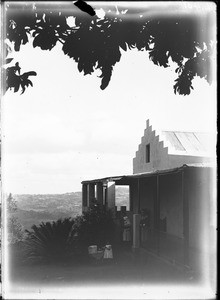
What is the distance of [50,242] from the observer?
873 cm

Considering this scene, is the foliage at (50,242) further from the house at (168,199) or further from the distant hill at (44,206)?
the distant hill at (44,206)

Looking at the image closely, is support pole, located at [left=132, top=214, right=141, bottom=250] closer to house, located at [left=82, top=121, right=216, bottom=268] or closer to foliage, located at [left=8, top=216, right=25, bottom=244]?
house, located at [left=82, top=121, right=216, bottom=268]

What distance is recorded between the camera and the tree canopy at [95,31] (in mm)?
2670

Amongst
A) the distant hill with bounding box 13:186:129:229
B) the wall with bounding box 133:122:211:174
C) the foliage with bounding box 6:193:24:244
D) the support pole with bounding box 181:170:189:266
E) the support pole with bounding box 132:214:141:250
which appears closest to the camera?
the foliage with bounding box 6:193:24:244

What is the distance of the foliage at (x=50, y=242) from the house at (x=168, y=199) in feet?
7.37

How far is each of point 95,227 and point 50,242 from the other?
6.20 ft

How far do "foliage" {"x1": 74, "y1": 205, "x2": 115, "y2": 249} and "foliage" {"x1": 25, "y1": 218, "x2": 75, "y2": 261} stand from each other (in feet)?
1.16

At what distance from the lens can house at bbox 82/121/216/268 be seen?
8.92 metres

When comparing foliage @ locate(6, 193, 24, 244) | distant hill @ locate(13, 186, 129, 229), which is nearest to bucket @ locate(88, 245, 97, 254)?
distant hill @ locate(13, 186, 129, 229)

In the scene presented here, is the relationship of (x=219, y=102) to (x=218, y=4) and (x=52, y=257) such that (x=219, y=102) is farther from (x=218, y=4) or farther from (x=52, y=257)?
(x=52, y=257)

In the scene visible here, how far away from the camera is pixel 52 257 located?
8781 millimetres

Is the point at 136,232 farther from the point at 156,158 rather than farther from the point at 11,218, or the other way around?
the point at 11,218

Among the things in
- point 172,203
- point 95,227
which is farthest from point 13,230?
point 172,203

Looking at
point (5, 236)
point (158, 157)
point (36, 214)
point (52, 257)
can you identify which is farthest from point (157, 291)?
point (158, 157)
